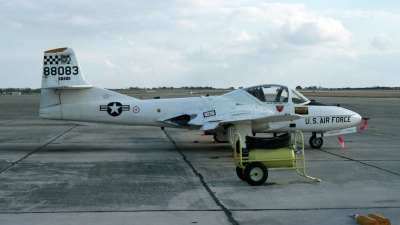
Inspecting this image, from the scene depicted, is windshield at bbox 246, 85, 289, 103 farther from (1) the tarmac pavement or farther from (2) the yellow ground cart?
(2) the yellow ground cart

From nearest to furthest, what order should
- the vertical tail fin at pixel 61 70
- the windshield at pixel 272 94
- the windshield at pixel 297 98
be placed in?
the vertical tail fin at pixel 61 70
the windshield at pixel 272 94
the windshield at pixel 297 98

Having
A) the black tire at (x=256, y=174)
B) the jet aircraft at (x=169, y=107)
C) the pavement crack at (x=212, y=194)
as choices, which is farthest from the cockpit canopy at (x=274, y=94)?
the black tire at (x=256, y=174)

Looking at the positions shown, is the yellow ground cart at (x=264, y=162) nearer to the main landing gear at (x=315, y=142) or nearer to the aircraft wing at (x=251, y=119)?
the aircraft wing at (x=251, y=119)

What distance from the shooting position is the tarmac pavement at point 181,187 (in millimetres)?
6773

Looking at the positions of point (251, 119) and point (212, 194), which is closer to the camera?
point (212, 194)

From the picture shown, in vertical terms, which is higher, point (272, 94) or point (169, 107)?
point (272, 94)

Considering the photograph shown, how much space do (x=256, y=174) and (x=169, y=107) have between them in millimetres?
6058

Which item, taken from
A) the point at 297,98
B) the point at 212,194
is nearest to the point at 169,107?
the point at 297,98

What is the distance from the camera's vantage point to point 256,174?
8.91m

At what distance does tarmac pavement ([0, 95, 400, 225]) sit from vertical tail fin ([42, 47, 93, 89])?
7.53 feet

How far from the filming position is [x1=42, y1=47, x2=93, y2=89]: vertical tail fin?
1378cm

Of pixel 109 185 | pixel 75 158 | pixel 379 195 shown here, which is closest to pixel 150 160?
pixel 75 158

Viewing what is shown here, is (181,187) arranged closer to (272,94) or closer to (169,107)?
(169,107)

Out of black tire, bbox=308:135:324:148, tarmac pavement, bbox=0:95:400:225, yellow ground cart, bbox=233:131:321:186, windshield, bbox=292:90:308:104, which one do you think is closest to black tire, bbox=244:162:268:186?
yellow ground cart, bbox=233:131:321:186
